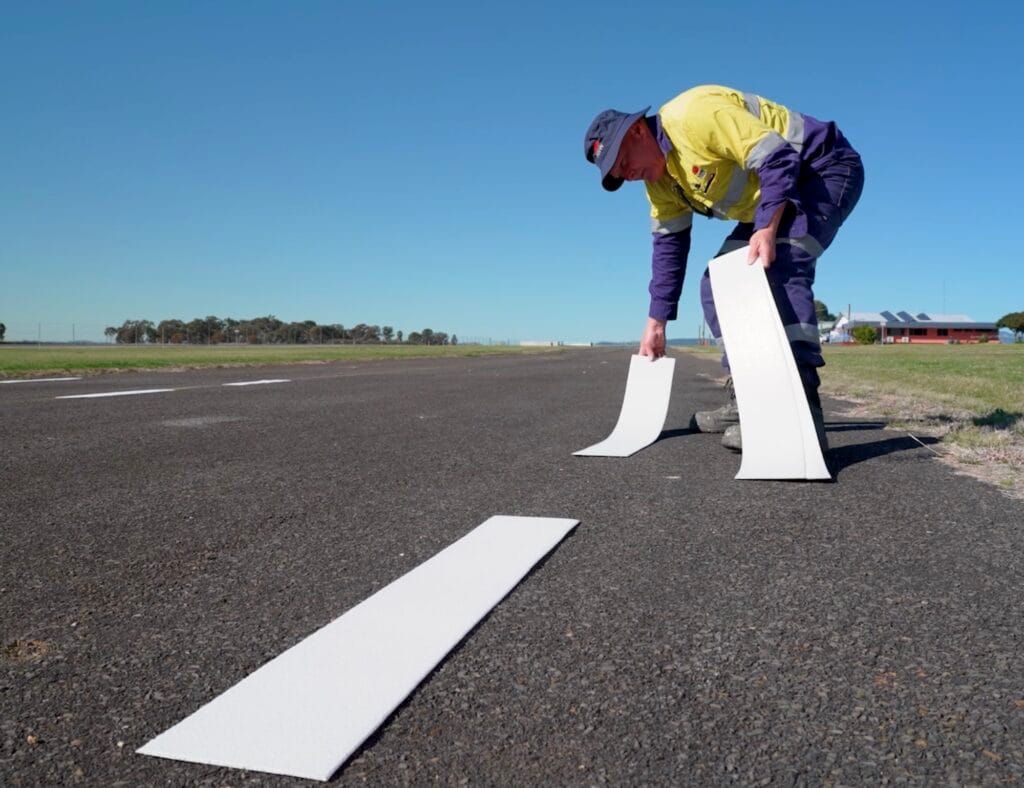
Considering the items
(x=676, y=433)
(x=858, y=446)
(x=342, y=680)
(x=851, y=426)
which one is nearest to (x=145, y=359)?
(x=676, y=433)

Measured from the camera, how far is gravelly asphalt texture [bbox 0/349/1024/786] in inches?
45.8

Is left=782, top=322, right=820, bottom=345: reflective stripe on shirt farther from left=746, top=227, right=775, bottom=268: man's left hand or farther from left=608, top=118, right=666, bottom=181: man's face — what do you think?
left=608, top=118, right=666, bottom=181: man's face

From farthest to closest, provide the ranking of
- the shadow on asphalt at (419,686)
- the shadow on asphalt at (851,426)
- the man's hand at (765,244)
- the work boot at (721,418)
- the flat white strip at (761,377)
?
1. the shadow on asphalt at (851,426)
2. the work boot at (721,418)
3. the man's hand at (765,244)
4. the flat white strip at (761,377)
5. the shadow on asphalt at (419,686)

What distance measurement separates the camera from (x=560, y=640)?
1.59 metres

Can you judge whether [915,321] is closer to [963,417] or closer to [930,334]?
[930,334]

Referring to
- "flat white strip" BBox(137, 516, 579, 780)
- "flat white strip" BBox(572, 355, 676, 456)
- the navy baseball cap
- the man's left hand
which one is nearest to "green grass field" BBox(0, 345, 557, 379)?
"flat white strip" BBox(572, 355, 676, 456)

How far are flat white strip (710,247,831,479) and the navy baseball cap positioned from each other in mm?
713

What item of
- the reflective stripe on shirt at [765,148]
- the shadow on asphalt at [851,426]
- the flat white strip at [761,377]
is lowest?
the shadow on asphalt at [851,426]

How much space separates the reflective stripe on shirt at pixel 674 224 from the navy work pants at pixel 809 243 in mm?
917

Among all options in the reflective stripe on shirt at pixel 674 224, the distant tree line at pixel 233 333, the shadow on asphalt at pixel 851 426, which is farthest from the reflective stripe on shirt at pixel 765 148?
the distant tree line at pixel 233 333

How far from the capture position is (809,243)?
4.10 metres

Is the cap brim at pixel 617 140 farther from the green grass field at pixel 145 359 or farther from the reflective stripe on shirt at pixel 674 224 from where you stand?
the green grass field at pixel 145 359

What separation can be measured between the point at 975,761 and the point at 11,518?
109 inches

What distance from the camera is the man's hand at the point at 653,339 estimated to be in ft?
17.3
